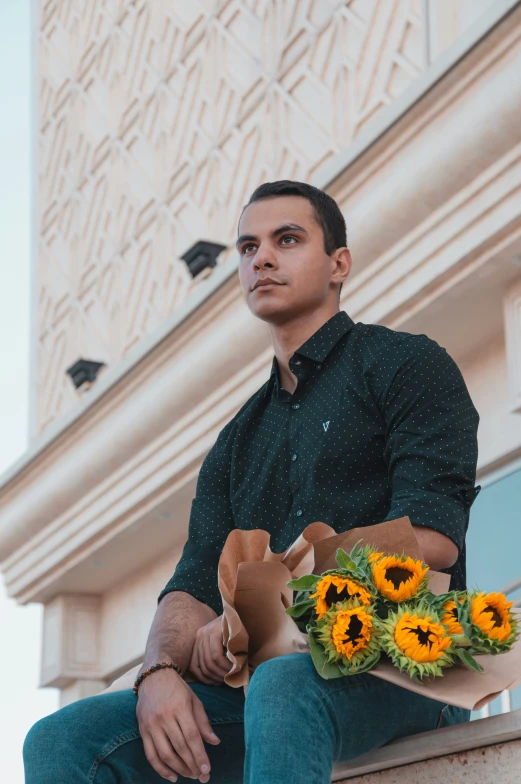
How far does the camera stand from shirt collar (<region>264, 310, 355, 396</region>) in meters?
2.92

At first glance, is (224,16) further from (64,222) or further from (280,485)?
→ (280,485)

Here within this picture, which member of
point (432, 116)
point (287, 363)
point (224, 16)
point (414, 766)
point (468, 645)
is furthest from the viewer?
point (224, 16)

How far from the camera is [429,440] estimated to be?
253 cm

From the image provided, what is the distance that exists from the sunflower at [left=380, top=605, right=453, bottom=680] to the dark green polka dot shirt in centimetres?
25

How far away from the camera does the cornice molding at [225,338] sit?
5.12 metres

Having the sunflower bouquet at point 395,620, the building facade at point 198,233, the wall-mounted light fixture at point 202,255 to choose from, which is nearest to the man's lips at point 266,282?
the sunflower bouquet at point 395,620

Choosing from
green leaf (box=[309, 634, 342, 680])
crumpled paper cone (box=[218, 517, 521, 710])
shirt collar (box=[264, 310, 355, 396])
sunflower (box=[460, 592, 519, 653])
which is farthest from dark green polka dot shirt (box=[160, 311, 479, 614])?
green leaf (box=[309, 634, 342, 680])

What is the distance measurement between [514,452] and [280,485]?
3023mm

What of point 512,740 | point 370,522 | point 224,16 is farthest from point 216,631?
point 224,16

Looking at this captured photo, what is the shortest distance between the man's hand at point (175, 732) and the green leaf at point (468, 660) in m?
0.53

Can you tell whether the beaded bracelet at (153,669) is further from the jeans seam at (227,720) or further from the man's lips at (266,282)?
the man's lips at (266,282)

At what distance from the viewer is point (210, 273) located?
7.54 m

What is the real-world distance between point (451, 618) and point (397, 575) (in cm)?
12

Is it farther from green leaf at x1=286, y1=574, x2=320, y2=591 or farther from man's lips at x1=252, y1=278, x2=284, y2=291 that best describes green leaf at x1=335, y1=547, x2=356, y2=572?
man's lips at x1=252, y1=278, x2=284, y2=291
